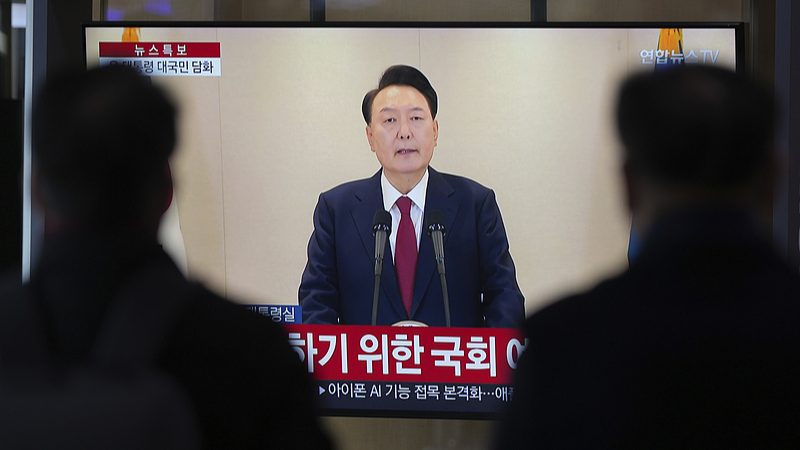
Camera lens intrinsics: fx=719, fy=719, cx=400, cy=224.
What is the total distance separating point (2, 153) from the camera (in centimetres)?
315

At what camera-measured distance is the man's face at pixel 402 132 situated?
2717 millimetres

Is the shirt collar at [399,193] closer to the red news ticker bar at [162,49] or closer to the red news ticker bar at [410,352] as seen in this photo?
the red news ticker bar at [410,352]

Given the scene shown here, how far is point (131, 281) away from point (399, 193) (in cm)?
184

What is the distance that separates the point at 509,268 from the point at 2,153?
2.25 meters

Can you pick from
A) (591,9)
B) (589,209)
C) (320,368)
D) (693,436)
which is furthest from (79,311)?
(591,9)

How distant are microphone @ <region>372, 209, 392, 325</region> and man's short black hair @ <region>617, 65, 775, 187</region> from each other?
179cm

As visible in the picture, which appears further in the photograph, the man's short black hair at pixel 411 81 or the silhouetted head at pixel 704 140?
the man's short black hair at pixel 411 81

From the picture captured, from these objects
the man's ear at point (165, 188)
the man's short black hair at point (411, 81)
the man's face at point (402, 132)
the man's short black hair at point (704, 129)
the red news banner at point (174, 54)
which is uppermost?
the red news banner at point (174, 54)

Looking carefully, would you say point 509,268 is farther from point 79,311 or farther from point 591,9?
point 79,311

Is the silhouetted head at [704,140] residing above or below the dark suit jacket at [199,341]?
above

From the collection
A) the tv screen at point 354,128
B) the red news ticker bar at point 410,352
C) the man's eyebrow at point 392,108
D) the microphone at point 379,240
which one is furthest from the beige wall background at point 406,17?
the red news ticker bar at point 410,352

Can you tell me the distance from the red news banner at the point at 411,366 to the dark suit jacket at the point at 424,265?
5cm

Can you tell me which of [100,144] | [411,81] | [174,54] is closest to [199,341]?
[100,144]

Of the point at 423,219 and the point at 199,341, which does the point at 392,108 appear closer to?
the point at 423,219
